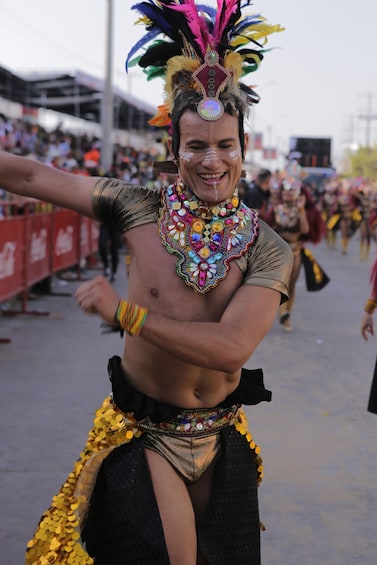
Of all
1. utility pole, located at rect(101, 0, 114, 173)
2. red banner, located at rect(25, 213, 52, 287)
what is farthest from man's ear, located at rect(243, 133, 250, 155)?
utility pole, located at rect(101, 0, 114, 173)

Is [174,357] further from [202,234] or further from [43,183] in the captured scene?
[43,183]

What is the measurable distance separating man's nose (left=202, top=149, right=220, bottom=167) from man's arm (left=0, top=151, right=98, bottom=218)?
14.6 inches

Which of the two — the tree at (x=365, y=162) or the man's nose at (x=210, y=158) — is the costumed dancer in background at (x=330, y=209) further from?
the tree at (x=365, y=162)

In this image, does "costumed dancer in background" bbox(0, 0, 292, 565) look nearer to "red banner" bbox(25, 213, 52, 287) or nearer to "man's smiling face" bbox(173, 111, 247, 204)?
"man's smiling face" bbox(173, 111, 247, 204)

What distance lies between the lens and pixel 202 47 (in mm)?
3037

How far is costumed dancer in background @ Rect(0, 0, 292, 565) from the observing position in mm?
2918

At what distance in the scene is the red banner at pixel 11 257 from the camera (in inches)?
400

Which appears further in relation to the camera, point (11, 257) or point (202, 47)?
point (11, 257)

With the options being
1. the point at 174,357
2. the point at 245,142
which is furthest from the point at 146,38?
the point at 174,357

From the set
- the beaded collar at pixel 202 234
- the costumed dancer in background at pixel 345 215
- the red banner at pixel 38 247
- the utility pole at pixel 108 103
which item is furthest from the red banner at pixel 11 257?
the costumed dancer in background at pixel 345 215

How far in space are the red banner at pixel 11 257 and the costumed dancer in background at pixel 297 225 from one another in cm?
295

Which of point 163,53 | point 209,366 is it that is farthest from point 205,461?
point 163,53

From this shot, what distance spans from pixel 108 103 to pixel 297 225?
44.1 feet

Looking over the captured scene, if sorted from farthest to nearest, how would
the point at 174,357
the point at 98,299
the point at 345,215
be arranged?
the point at 345,215
the point at 174,357
the point at 98,299
